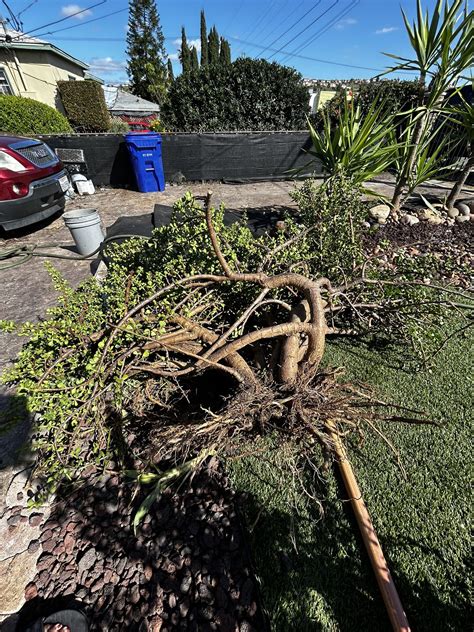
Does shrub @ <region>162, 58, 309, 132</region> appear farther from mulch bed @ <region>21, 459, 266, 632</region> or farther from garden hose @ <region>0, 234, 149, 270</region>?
mulch bed @ <region>21, 459, 266, 632</region>

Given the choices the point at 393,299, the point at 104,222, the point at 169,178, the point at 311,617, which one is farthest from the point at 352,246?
the point at 169,178

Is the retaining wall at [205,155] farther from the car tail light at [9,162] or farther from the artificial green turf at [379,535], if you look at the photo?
the artificial green turf at [379,535]

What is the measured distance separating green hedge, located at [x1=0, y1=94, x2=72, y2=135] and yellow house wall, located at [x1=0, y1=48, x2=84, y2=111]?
216 inches

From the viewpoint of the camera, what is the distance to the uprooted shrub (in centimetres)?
156

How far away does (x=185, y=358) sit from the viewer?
6.36ft

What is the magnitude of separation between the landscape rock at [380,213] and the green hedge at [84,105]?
40.3 feet

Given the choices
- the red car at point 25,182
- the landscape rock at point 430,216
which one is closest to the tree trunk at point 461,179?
the landscape rock at point 430,216

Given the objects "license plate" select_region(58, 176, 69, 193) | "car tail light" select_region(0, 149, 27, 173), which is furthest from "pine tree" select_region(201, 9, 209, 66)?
"car tail light" select_region(0, 149, 27, 173)

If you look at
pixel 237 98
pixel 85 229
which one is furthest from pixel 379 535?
pixel 237 98

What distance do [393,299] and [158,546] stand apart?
231 cm

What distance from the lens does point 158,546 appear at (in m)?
1.53

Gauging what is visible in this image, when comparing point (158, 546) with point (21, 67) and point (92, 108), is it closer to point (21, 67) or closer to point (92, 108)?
point (92, 108)

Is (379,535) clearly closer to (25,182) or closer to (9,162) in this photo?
(25,182)

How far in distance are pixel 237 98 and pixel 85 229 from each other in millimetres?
7488
